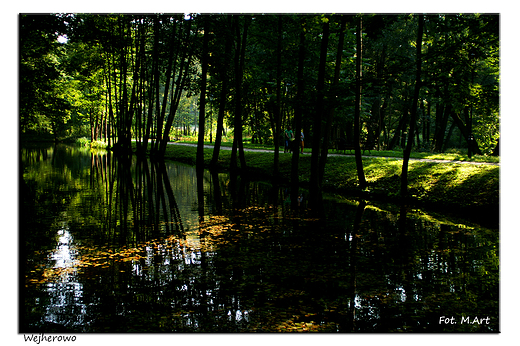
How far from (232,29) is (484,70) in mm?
18900

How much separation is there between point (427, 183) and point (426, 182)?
4.2 inches

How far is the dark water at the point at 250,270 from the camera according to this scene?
515cm

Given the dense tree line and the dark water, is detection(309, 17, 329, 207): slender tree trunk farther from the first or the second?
the dark water

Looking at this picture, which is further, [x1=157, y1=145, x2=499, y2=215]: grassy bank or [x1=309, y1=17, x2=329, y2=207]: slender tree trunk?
[x1=309, y1=17, x2=329, y2=207]: slender tree trunk

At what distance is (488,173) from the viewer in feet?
45.3

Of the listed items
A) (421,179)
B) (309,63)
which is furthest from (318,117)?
(309,63)

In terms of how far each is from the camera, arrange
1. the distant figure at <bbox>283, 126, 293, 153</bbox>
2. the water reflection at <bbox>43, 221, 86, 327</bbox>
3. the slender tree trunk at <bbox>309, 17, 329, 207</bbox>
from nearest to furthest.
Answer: the water reflection at <bbox>43, 221, 86, 327</bbox>
the slender tree trunk at <bbox>309, 17, 329, 207</bbox>
the distant figure at <bbox>283, 126, 293, 153</bbox>

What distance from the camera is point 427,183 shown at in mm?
14750

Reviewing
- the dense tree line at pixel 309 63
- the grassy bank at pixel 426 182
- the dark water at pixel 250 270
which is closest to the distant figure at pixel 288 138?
the dense tree line at pixel 309 63

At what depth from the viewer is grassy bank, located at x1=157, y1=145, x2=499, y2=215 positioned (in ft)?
42.1

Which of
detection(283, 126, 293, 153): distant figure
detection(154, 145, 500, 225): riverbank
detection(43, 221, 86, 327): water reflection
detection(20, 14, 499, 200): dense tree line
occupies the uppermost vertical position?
detection(20, 14, 499, 200): dense tree line

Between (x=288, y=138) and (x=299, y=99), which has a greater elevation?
(x=299, y=99)

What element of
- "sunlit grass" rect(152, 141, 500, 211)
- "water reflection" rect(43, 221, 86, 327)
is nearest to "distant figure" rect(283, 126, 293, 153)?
"sunlit grass" rect(152, 141, 500, 211)

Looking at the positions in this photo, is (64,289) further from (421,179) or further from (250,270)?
(421,179)
